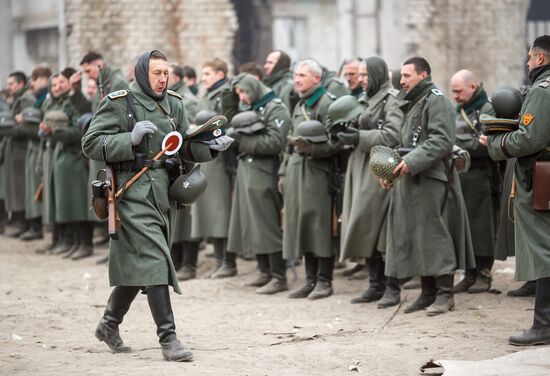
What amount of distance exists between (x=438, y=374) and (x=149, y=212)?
2.08 m

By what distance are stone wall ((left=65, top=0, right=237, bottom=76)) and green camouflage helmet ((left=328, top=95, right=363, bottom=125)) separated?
33.1ft

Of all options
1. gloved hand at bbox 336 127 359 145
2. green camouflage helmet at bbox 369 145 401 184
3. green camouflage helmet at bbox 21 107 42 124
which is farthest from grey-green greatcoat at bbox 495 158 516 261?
green camouflage helmet at bbox 21 107 42 124

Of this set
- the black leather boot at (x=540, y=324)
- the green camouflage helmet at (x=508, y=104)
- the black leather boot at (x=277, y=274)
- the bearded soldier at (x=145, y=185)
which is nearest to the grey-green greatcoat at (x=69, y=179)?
the black leather boot at (x=277, y=274)

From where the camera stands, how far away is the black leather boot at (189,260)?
1214 cm

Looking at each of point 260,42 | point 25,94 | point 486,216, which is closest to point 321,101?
point 486,216

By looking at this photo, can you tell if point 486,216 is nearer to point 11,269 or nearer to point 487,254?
point 487,254

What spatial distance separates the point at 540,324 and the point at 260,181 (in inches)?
150

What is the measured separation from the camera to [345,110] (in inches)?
398

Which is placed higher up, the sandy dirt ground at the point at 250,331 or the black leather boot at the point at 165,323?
the black leather boot at the point at 165,323

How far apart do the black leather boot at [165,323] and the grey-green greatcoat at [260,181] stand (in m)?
3.48

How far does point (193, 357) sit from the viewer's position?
7949 millimetres

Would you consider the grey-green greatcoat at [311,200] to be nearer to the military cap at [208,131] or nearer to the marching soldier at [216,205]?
the marching soldier at [216,205]

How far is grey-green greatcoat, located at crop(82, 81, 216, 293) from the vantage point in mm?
7715

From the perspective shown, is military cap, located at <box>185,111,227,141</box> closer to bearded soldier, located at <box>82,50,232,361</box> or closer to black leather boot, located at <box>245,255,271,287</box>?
bearded soldier, located at <box>82,50,232,361</box>
